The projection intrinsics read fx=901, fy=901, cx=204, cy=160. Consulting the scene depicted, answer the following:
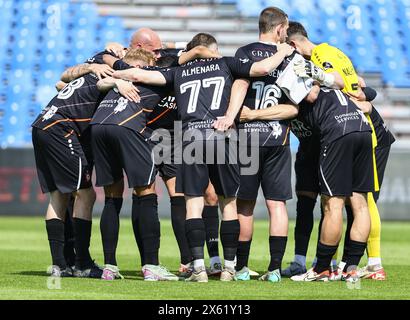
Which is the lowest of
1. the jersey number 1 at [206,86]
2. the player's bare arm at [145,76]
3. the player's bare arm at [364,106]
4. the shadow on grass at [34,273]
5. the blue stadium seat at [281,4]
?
the shadow on grass at [34,273]

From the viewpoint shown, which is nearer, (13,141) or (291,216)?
(291,216)

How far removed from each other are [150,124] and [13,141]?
43.9 feet

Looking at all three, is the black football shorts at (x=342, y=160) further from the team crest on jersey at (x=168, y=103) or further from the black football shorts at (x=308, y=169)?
the team crest on jersey at (x=168, y=103)

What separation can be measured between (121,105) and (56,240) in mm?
1426

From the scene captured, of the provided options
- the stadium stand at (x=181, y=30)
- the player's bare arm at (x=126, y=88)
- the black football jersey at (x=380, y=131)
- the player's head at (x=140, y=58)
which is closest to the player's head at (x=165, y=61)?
the player's head at (x=140, y=58)

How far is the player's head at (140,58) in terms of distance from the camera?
28.4 feet

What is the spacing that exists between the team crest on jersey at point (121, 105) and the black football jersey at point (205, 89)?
0.49 m

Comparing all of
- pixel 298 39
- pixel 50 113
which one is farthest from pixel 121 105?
pixel 298 39

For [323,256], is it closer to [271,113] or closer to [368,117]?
[271,113]

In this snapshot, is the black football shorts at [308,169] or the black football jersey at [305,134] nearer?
the black football jersey at [305,134]
